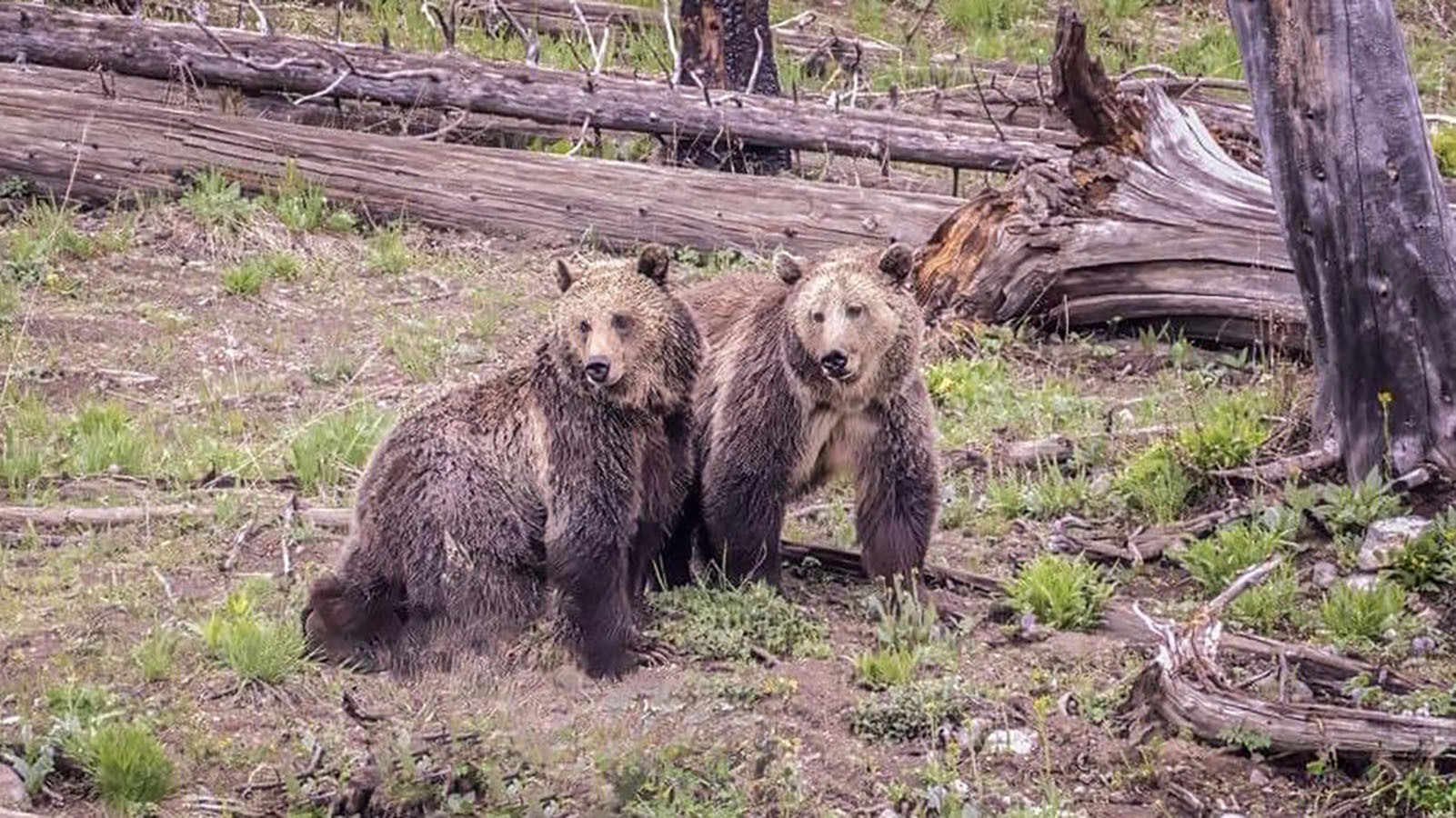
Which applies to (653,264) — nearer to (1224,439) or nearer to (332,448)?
(332,448)

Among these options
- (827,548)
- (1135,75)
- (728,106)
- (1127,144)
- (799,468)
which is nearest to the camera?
(799,468)

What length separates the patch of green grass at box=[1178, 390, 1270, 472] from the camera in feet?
23.0

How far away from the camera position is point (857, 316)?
6.18 meters

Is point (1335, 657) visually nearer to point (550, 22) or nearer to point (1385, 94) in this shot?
point (1385, 94)

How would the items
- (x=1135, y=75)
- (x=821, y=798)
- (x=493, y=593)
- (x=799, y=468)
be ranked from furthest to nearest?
(x=1135, y=75) → (x=799, y=468) → (x=493, y=593) → (x=821, y=798)

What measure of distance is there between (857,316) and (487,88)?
535cm

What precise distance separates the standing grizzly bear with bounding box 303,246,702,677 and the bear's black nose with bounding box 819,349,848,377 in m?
0.41

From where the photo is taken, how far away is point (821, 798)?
496cm

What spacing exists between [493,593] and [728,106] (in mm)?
5357

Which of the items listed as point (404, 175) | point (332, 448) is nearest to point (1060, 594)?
point (332, 448)

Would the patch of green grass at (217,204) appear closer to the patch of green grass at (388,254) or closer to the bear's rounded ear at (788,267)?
the patch of green grass at (388,254)

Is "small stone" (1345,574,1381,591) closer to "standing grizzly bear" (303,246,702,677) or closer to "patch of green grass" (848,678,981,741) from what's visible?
"patch of green grass" (848,678,981,741)

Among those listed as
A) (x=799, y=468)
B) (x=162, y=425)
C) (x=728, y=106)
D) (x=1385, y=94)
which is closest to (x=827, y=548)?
(x=799, y=468)

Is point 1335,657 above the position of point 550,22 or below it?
below
